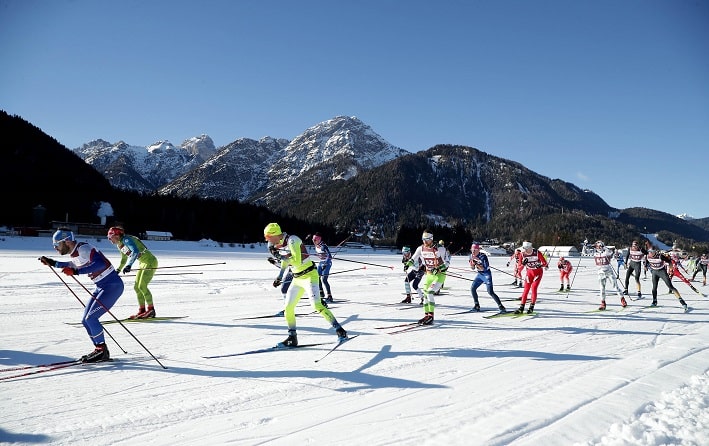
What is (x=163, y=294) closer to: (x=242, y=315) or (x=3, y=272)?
(x=242, y=315)

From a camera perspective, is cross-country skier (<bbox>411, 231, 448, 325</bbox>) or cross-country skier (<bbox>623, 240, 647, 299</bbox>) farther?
cross-country skier (<bbox>623, 240, 647, 299</bbox>)

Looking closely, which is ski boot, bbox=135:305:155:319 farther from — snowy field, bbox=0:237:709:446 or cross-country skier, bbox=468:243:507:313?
cross-country skier, bbox=468:243:507:313

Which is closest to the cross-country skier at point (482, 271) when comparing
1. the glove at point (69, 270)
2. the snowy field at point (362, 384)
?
the snowy field at point (362, 384)

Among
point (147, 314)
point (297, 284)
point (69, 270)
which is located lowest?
point (147, 314)

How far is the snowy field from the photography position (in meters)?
4.03

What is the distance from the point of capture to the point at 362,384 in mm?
5422

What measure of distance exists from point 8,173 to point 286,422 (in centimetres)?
9391

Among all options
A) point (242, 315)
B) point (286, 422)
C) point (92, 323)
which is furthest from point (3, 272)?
point (286, 422)

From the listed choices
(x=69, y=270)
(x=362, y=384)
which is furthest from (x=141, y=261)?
(x=362, y=384)

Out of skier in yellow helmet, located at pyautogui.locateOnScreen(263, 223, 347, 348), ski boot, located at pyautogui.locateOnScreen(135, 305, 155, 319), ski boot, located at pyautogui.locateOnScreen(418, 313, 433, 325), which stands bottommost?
ski boot, located at pyautogui.locateOnScreen(135, 305, 155, 319)

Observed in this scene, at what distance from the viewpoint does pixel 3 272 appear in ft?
57.4

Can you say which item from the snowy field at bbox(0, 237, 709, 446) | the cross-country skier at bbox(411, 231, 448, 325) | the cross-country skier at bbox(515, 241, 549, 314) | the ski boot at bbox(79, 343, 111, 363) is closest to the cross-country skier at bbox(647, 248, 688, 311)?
the snowy field at bbox(0, 237, 709, 446)

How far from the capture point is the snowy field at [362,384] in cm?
403

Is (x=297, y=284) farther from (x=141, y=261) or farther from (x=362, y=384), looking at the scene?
(x=141, y=261)
